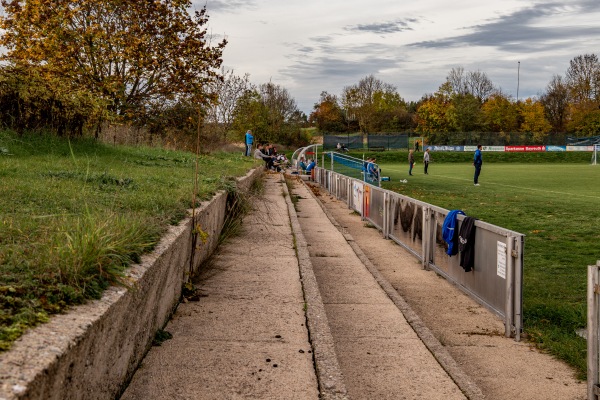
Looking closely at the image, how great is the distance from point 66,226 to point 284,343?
1.79 m

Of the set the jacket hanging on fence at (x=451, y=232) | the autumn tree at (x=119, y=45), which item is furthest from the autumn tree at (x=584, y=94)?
the jacket hanging on fence at (x=451, y=232)

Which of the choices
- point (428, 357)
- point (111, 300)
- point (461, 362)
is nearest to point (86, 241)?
point (111, 300)

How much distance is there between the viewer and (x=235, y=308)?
6234 mm

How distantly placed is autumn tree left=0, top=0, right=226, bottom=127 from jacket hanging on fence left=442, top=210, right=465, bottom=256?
1605 centimetres

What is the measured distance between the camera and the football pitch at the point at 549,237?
7.50m

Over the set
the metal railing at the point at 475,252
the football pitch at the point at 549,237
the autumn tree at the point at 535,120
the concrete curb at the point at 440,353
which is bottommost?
the football pitch at the point at 549,237

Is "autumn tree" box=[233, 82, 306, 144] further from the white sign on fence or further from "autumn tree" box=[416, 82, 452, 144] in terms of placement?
the white sign on fence

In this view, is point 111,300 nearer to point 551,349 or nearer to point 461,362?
point 461,362

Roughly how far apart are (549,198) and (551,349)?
18.4 m

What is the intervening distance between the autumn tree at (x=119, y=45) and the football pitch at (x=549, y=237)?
33.0 feet

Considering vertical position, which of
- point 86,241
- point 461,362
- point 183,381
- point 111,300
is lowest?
point 461,362

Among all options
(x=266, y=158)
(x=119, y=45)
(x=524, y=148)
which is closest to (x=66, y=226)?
(x=119, y=45)

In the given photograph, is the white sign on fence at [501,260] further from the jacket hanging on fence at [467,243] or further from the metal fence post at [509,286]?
the jacket hanging on fence at [467,243]

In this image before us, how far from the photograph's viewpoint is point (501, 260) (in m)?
7.43
